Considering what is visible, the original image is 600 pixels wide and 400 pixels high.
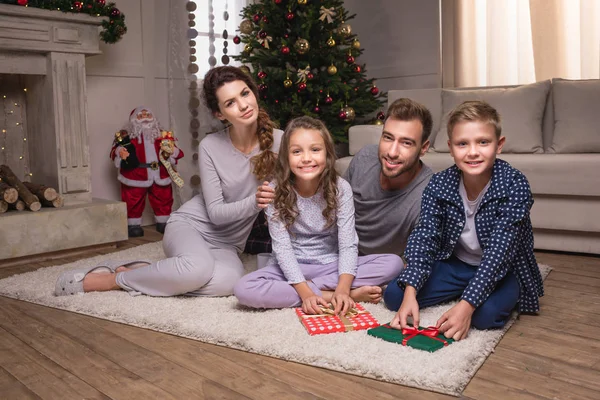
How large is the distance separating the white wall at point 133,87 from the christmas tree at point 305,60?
0.57 metres

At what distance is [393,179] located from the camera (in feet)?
7.24

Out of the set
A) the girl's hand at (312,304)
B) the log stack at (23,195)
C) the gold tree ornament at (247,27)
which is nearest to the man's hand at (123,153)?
the log stack at (23,195)

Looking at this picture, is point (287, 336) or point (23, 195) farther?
point (23, 195)

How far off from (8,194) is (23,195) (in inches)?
3.4

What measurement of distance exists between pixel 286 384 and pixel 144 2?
3.31 metres

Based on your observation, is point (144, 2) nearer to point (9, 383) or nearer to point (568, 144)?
point (568, 144)

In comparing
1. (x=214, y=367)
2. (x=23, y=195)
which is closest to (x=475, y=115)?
(x=214, y=367)

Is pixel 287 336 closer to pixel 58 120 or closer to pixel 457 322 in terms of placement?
pixel 457 322

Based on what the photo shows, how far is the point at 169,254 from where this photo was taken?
234 cm


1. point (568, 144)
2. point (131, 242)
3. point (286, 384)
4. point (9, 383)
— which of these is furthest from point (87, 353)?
point (568, 144)

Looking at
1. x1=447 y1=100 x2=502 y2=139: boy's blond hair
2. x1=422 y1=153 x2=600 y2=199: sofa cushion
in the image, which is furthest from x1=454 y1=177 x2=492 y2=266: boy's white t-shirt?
x1=422 y1=153 x2=600 y2=199: sofa cushion

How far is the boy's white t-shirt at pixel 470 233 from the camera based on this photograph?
185cm

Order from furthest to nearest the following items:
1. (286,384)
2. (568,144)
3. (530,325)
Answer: (568,144) < (530,325) < (286,384)

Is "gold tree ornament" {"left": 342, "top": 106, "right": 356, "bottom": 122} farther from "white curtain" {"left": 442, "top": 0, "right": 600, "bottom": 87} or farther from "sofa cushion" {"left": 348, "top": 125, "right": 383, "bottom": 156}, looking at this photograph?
"white curtain" {"left": 442, "top": 0, "right": 600, "bottom": 87}
